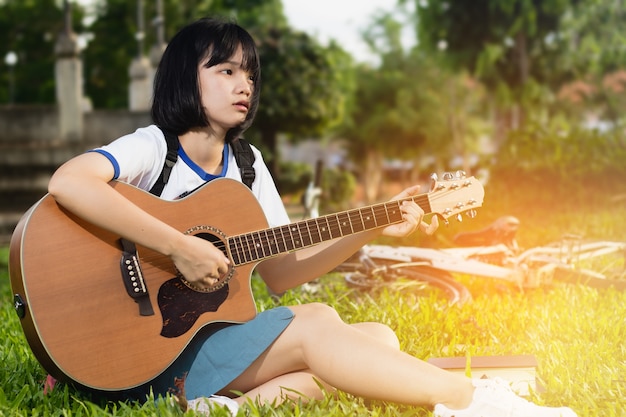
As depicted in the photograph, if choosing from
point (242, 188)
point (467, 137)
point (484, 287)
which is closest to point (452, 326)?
point (484, 287)

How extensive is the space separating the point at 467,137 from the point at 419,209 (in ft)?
126

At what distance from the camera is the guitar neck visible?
9.41 ft

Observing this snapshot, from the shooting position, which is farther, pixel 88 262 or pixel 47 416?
pixel 47 416

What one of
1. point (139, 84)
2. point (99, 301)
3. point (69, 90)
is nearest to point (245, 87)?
point (99, 301)

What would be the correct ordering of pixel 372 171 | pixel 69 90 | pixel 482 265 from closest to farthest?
pixel 482 265
pixel 69 90
pixel 372 171

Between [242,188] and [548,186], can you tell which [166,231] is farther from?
[548,186]

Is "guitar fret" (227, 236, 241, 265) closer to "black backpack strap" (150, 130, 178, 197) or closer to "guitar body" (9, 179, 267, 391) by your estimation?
"guitar body" (9, 179, 267, 391)

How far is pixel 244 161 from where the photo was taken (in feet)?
10.2

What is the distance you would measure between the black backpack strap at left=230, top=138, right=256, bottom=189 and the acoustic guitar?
21 cm

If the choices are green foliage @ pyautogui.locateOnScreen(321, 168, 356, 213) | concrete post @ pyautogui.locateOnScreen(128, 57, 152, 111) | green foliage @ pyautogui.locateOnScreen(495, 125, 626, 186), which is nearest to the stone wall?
concrete post @ pyautogui.locateOnScreen(128, 57, 152, 111)

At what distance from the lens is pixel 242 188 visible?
116 inches

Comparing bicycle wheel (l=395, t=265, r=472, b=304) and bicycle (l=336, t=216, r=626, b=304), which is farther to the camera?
bicycle (l=336, t=216, r=626, b=304)

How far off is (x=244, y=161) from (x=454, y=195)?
2.73 ft

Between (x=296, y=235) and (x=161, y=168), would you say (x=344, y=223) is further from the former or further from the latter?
(x=161, y=168)
